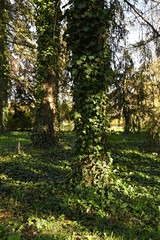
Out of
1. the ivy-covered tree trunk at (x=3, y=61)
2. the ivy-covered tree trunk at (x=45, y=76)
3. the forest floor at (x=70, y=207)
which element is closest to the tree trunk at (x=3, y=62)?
the ivy-covered tree trunk at (x=3, y=61)

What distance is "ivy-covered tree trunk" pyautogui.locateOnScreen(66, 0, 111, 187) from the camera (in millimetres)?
3627

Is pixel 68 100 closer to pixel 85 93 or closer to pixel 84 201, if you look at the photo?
pixel 85 93

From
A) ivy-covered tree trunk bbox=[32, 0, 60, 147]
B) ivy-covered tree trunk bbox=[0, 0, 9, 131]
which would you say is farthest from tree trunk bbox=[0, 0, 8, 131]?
ivy-covered tree trunk bbox=[32, 0, 60, 147]

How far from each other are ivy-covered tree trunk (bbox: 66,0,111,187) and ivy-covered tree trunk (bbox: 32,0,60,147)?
3.95 meters

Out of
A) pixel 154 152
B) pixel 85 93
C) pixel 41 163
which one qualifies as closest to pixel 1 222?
pixel 85 93

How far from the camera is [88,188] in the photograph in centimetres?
365

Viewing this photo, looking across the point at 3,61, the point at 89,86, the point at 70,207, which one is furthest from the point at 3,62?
→ the point at 70,207

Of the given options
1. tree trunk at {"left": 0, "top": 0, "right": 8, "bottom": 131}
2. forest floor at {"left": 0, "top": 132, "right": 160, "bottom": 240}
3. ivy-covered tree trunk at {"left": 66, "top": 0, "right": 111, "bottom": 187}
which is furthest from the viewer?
tree trunk at {"left": 0, "top": 0, "right": 8, "bottom": 131}

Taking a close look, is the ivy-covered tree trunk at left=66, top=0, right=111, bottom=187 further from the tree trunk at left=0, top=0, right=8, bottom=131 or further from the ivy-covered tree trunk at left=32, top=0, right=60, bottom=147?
the tree trunk at left=0, top=0, right=8, bottom=131

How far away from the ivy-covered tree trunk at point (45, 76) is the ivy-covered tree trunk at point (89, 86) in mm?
3946

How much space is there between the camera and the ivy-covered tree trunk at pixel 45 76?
7547 millimetres

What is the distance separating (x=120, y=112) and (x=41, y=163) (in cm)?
784

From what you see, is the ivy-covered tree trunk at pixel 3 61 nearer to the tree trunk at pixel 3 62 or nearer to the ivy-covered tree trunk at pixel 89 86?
the tree trunk at pixel 3 62

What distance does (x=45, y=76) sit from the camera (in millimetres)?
7688
